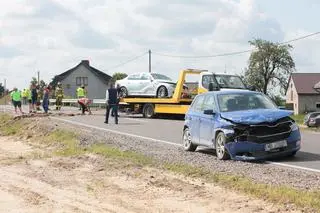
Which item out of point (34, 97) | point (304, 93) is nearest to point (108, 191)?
point (34, 97)

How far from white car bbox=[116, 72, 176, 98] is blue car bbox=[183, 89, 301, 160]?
17552mm

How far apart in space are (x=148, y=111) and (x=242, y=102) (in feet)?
61.8

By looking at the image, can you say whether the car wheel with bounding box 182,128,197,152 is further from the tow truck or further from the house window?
the house window

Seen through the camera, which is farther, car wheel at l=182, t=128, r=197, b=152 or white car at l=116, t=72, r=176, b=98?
white car at l=116, t=72, r=176, b=98

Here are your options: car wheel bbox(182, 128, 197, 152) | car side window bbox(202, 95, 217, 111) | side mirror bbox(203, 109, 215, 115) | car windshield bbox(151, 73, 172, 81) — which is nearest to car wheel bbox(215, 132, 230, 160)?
side mirror bbox(203, 109, 215, 115)

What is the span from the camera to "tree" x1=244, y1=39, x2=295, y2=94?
115 m

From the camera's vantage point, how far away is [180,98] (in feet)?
99.9

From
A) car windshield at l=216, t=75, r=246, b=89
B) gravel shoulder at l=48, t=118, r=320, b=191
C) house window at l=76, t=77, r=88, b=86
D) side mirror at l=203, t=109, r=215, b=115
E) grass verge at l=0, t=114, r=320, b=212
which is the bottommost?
grass verge at l=0, t=114, r=320, b=212

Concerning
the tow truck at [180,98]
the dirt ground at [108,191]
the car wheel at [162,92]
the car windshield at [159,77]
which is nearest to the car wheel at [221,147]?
the dirt ground at [108,191]

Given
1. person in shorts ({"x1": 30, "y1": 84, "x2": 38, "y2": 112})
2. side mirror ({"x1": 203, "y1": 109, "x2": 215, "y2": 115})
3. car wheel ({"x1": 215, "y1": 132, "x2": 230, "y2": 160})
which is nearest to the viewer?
car wheel ({"x1": 215, "y1": 132, "x2": 230, "y2": 160})

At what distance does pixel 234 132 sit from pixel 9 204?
5082 mm

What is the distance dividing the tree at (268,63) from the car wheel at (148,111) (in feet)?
274

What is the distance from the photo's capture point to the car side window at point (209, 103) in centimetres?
1435

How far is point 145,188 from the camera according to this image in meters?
10.6
